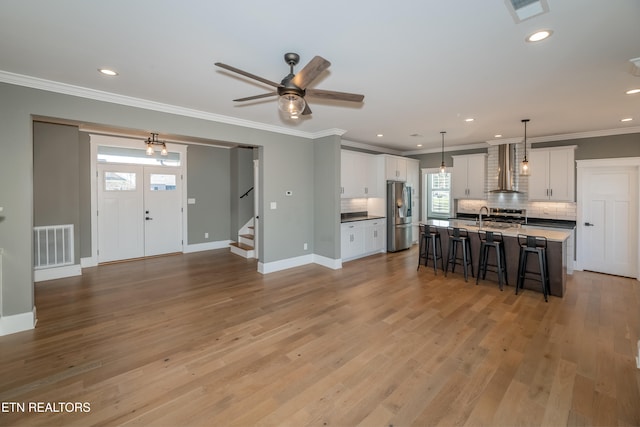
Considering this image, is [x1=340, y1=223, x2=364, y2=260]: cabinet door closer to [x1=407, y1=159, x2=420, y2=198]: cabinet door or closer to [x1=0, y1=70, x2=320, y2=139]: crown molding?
[x1=407, y1=159, x2=420, y2=198]: cabinet door

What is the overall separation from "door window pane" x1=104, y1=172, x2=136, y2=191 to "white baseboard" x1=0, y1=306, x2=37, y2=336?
11.3 feet

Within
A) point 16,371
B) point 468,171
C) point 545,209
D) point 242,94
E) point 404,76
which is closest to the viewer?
point 16,371

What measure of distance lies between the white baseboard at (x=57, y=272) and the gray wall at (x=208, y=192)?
230 centimetres

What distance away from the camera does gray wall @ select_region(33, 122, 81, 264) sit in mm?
4828

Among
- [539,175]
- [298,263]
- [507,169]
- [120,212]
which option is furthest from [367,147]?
[120,212]

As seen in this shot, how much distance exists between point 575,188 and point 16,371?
8544 mm

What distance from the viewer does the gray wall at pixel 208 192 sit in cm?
715

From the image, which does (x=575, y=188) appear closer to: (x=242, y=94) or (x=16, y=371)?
(x=242, y=94)

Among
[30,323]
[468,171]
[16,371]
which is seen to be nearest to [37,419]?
[16,371]

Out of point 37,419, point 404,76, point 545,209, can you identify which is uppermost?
point 404,76

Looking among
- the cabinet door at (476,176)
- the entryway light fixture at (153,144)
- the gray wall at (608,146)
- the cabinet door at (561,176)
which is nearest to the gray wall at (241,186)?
the entryway light fixture at (153,144)

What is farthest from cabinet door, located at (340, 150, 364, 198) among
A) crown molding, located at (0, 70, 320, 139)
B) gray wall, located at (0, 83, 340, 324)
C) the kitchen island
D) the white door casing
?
the white door casing

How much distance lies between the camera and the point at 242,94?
11.5 ft

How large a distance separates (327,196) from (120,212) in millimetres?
4512
